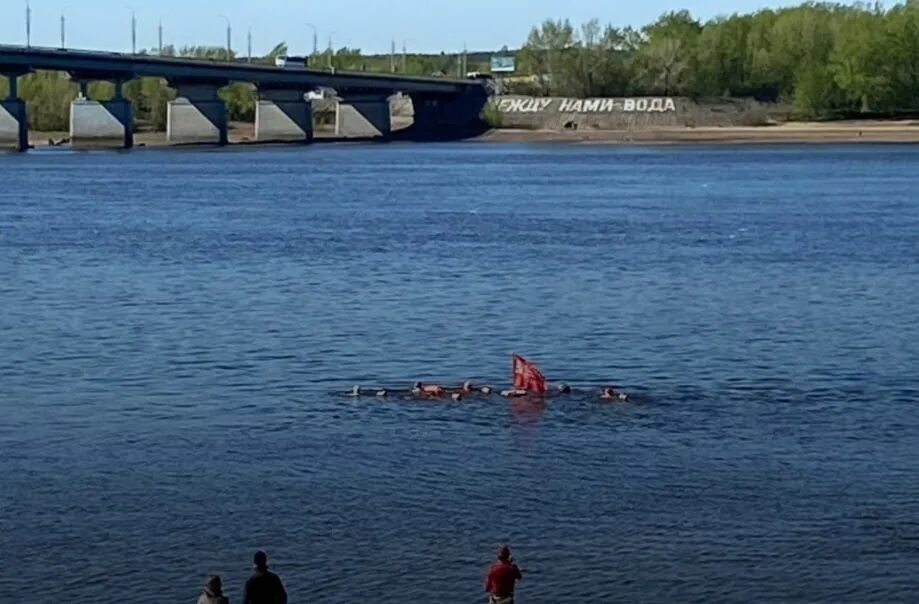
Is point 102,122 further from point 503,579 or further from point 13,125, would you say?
point 503,579

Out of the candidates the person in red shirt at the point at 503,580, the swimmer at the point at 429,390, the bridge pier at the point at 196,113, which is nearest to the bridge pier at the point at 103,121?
the bridge pier at the point at 196,113

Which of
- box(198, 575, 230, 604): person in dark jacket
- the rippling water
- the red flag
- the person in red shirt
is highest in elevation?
box(198, 575, 230, 604): person in dark jacket

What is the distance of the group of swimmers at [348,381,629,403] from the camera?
133ft

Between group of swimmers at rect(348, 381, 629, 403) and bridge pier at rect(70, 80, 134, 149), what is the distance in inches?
5795

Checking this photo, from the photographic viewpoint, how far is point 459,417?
38.8 metres

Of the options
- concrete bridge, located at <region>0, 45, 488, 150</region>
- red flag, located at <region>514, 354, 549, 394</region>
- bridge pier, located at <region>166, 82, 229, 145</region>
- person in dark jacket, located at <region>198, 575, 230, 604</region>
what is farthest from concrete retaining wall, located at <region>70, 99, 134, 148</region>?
person in dark jacket, located at <region>198, 575, 230, 604</region>

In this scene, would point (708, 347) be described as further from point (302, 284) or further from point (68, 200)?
point (68, 200)

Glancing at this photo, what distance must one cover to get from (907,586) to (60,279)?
43615mm

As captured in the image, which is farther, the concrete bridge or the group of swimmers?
the concrete bridge

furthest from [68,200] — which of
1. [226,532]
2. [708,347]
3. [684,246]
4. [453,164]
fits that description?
[226,532]

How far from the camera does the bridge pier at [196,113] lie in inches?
7554

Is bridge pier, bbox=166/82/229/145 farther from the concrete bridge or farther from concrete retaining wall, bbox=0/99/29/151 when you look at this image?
concrete retaining wall, bbox=0/99/29/151

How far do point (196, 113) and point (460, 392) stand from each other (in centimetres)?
15823

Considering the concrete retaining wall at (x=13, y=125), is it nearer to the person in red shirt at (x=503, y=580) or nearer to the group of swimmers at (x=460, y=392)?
the group of swimmers at (x=460, y=392)
